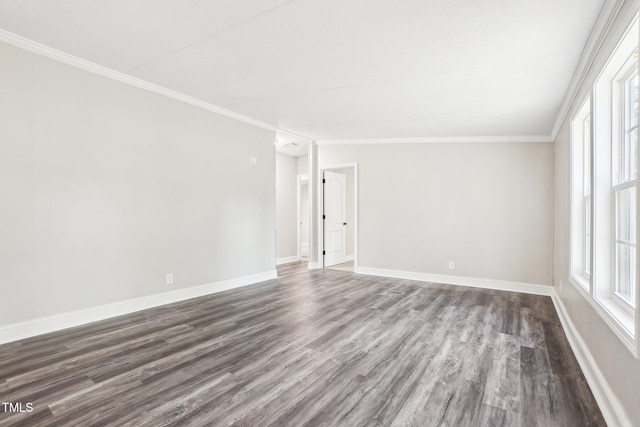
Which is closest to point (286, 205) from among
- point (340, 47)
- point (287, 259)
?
point (287, 259)

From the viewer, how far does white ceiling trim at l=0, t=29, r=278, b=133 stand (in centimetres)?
283

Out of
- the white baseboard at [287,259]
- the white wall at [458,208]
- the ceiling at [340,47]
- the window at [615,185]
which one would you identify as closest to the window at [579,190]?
the ceiling at [340,47]

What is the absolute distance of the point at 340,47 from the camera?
2.80 meters

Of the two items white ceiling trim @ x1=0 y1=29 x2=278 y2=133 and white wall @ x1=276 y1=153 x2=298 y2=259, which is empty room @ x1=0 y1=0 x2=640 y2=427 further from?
white wall @ x1=276 y1=153 x2=298 y2=259

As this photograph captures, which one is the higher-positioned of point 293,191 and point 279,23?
point 279,23

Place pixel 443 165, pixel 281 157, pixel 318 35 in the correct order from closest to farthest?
1. pixel 318 35
2. pixel 443 165
3. pixel 281 157

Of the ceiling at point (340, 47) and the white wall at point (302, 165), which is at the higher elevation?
the ceiling at point (340, 47)

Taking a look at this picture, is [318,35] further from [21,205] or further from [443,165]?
[443,165]

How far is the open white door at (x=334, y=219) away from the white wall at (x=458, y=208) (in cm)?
87

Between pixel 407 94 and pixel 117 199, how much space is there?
3535mm

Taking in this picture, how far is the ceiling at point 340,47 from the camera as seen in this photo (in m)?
2.28

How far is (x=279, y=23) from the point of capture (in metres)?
2.46

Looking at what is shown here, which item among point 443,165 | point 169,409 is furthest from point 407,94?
point 169,409

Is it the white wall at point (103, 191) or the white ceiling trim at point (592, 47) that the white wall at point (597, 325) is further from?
the white wall at point (103, 191)
